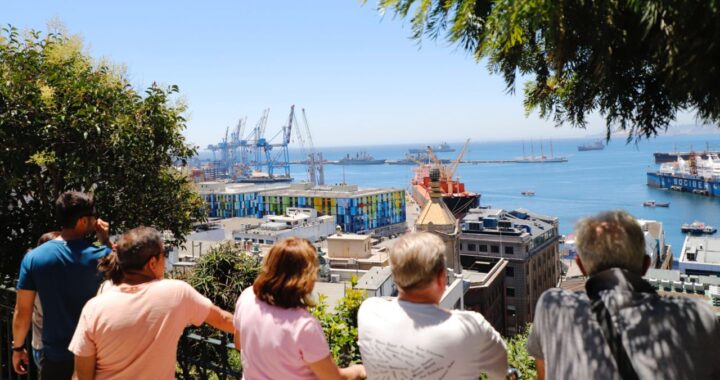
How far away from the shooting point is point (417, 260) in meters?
2.05

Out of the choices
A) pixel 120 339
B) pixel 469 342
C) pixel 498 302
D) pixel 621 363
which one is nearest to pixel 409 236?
pixel 469 342

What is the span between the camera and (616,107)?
242 centimetres

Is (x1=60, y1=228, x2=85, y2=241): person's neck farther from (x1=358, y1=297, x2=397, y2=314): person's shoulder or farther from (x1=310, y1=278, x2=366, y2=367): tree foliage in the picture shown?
(x1=358, y1=297, x2=397, y2=314): person's shoulder

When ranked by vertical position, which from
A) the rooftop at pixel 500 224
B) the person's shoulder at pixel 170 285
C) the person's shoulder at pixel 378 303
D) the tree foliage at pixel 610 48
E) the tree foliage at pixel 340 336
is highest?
the tree foliage at pixel 610 48

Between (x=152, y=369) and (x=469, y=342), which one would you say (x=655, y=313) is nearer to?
(x=469, y=342)

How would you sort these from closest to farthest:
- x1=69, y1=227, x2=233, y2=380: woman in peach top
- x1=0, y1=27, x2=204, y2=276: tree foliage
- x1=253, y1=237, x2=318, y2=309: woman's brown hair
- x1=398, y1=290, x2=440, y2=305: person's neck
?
x1=398, y1=290, x2=440, y2=305: person's neck
x1=253, y1=237, x2=318, y2=309: woman's brown hair
x1=69, y1=227, x2=233, y2=380: woman in peach top
x1=0, y1=27, x2=204, y2=276: tree foliage

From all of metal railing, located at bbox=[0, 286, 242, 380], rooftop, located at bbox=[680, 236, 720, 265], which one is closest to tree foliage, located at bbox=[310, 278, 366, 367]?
metal railing, located at bbox=[0, 286, 242, 380]

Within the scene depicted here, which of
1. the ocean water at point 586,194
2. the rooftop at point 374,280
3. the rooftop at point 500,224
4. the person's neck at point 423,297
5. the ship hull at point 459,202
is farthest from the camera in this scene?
the ocean water at point 586,194

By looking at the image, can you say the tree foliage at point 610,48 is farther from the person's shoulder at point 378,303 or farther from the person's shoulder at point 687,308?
the person's shoulder at point 378,303

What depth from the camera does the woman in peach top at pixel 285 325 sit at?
2176mm

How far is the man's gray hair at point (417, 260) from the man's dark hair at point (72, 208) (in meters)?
1.81

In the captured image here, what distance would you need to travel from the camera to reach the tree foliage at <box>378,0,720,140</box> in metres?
1.59

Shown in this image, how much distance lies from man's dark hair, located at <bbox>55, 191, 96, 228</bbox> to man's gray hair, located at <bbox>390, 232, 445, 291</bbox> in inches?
71.2

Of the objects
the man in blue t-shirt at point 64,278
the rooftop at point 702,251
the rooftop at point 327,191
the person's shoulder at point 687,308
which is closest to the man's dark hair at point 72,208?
the man in blue t-shirt at point 64,278
